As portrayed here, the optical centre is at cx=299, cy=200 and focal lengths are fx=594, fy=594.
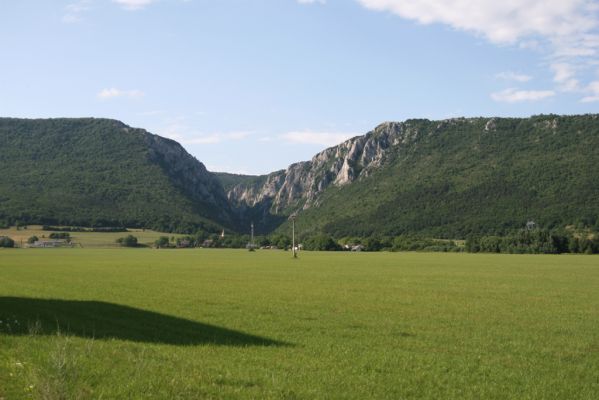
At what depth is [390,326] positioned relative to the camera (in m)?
19.0

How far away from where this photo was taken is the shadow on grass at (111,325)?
15695mm

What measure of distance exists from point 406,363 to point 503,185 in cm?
15639

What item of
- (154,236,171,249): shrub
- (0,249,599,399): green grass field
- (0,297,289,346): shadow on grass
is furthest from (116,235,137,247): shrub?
(0,297,289,346): shadow on grass

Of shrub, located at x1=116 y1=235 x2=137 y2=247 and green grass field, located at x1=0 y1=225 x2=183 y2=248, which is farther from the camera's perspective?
shrub, located at x1=116 y1=235 x2=137 y2=247

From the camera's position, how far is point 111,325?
59.1ft

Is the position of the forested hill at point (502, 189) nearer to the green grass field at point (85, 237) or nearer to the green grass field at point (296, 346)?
the green grass field at point (85, 237)

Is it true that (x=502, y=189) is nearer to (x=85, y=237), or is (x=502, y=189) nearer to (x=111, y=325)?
(x=85, y=237)

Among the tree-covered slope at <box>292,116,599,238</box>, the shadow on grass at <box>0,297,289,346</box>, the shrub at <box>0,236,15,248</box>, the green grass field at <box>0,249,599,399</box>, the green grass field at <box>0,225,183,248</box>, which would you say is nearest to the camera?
the green grass field at <box>0,249,599,399</box>

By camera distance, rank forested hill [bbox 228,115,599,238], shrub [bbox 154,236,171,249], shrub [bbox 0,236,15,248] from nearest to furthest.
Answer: shrub [bbox 0,236,15,248], forested hill [bbox 228,115,599,238], shrub [bbox 154,236,171,249]

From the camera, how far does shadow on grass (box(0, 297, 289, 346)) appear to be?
1570cm

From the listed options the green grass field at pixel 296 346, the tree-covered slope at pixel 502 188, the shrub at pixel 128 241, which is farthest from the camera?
the shrub at pixel 128 241

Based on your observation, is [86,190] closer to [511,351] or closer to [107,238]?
[107,238]

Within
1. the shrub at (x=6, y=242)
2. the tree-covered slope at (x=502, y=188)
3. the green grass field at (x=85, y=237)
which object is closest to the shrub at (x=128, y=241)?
the green grass field at (x=85, y=237)

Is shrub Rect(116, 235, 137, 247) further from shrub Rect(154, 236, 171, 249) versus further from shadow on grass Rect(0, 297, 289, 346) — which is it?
shadow on grass Rect(0, 297, 289, 346)
